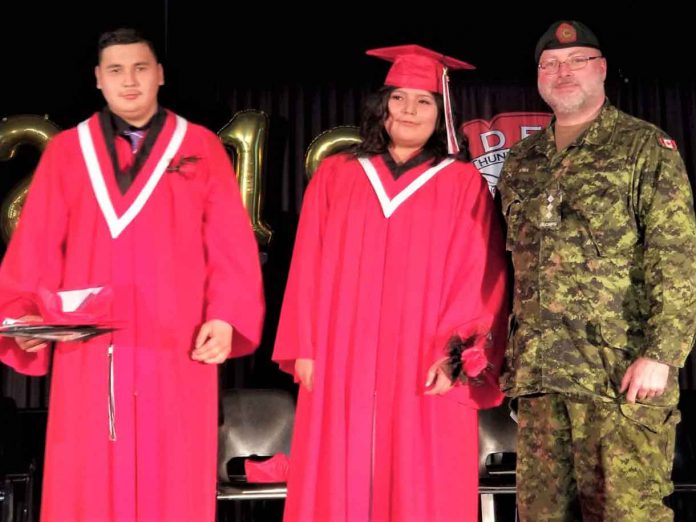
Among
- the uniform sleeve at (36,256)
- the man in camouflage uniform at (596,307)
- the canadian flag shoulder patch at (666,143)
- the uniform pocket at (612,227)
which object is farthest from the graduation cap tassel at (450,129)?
the uniform sleeve at (36,256)

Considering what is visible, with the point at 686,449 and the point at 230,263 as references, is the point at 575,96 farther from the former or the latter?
the point at 686,449

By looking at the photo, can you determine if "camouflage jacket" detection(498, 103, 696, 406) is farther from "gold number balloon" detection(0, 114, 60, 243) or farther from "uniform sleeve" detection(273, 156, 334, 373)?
"gold number balloon" detection(0, 114, 60, 243)

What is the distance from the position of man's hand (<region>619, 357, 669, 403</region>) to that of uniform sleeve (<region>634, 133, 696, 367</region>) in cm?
3

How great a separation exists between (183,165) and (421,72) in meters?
1.02

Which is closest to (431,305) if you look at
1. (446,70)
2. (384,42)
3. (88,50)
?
(446,70)

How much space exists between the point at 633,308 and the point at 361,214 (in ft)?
3.53

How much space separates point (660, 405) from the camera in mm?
3467

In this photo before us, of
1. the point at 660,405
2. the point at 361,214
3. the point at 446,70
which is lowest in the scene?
the point at 660,405

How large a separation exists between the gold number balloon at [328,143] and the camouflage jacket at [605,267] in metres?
2.13

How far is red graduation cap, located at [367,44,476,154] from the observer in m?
4.11

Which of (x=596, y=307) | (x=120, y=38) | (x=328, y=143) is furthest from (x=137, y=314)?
(x=328, y=143)

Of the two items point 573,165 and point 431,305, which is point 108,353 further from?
point 573,165

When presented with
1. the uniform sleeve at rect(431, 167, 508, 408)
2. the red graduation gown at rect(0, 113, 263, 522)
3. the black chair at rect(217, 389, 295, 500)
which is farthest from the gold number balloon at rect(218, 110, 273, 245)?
the uniform sleeve at rect(431, 167, 508, 408)

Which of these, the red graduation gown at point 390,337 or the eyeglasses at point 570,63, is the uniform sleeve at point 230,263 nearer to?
the red graduation gown at point 390,337
